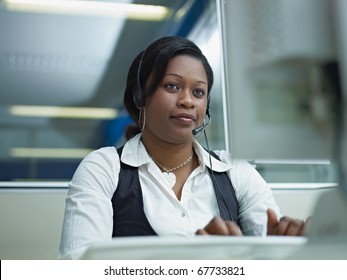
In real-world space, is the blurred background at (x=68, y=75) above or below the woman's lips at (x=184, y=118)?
above

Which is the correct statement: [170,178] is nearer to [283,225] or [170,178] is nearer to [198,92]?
[198,92]

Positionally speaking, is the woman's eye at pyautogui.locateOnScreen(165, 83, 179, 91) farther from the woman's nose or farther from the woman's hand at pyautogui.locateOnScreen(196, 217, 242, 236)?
the woman's hand at pyautogui.locateOnScreen(196, 217, 242, 236)

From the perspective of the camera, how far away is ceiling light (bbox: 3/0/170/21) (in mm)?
1657

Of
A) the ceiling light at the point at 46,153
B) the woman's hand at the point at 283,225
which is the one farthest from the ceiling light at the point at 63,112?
the woman's hand at the point at 283,225

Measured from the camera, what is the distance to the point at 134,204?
0.92 metres

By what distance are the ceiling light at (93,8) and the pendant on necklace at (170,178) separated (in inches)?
37.4

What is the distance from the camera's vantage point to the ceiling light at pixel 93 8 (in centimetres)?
166

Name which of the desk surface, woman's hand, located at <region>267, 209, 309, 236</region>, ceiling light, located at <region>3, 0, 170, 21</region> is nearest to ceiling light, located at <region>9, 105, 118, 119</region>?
ceiling light, located at <region>3, 0, 170, 21</region>

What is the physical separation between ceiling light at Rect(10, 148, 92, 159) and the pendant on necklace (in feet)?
2.02

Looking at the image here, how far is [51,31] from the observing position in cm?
164

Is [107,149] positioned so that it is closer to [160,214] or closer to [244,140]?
[160,214]

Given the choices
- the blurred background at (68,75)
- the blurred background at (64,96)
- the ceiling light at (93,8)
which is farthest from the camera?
the ceiling light at (93,8)

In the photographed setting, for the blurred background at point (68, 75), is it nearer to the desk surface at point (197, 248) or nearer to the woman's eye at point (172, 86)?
the woman's eye at point (172, 86)

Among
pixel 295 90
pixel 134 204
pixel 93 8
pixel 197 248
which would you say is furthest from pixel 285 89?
pixel 93 8
